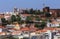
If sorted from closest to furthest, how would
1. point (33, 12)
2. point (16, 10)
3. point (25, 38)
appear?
1. point (25, 38)
2. point (33, 12)
3. point (16, 10)

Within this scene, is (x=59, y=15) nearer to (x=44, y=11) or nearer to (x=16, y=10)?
(x=44, y=11)

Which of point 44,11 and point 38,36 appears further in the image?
point 44,11

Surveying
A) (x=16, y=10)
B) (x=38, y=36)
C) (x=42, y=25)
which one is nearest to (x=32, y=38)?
(x=38, y=36)

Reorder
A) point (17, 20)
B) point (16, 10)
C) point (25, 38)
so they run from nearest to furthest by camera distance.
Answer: point (25, 38) < point (17, 20) < point (16, 10)

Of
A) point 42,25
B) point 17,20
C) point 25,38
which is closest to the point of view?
point 25,38

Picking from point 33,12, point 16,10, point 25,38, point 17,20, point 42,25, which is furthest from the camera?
point 16,10

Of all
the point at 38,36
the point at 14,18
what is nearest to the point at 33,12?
the point at 14,18

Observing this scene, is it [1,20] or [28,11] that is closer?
[1,20]

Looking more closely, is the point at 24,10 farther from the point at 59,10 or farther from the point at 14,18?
the point at 14,18
